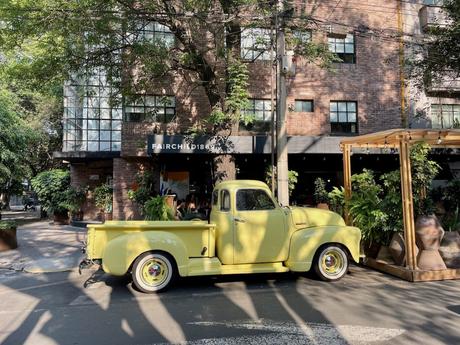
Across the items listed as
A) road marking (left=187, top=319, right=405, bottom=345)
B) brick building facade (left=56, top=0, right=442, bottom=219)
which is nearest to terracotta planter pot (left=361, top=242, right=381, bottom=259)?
road marking (left=187, top=319, right=405, bottom=345)

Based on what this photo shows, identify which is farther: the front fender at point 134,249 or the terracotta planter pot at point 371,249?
the terracotta planter pot at point 371,249

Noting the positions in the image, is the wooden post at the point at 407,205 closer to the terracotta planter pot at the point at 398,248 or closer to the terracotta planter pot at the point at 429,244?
the terracotta planter pot at the point at 429,244

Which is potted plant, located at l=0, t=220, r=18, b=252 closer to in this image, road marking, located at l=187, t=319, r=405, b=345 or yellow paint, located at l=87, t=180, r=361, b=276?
yellow paint, located at l=87, t=180, r=361, b=276

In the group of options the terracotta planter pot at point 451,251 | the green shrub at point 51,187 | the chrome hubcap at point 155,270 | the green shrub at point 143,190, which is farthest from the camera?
the green shrub at point 51,187

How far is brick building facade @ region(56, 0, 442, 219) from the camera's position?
16609 millimetres

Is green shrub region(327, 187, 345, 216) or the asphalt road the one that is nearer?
the asphalt road

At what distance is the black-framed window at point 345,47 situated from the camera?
17.8 metres

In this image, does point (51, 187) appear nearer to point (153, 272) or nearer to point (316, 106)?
point (316, 106)

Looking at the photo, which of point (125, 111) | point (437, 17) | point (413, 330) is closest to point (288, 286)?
point (413, 330)

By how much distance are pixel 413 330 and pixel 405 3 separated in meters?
17.1

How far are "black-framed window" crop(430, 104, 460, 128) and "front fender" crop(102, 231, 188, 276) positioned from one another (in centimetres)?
1514

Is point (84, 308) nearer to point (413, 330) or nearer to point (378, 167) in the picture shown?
point (413, 330)

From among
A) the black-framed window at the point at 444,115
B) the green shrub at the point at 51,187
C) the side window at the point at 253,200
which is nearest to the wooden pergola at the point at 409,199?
the side window at the point at 253,200

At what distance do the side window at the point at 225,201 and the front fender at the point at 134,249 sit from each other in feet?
3.88
